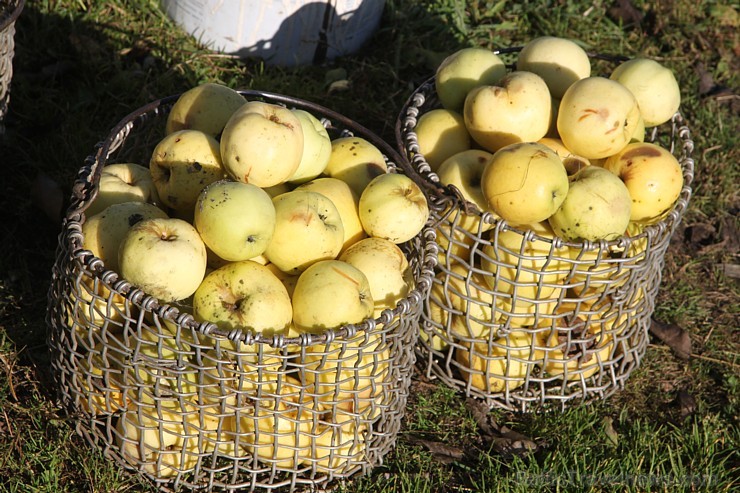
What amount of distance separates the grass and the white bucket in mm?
81

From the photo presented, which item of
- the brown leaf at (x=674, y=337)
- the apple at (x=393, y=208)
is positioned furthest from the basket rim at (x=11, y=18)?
the brown leaf at (x=674, y=337)

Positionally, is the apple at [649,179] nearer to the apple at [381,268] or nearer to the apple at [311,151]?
the apple at [381,268]

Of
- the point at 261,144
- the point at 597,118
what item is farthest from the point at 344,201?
the point at 597,118

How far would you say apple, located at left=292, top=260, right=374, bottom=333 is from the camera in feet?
7.57

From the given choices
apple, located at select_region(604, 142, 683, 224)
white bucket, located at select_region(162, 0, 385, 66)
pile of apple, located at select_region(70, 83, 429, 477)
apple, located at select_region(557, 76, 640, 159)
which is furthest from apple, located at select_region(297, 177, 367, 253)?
white bucket, located at select_region(162, 0, 385, 66)

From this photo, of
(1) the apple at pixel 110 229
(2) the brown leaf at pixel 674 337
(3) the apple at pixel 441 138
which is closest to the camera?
(1) the apple at pixel 110 229

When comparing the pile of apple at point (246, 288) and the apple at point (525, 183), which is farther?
the apple at point (525, 183)

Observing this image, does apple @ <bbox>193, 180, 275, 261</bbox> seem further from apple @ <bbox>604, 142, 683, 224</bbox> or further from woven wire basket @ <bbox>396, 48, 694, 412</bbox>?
apple @ <bbox>604, 142, 683, 224</bbox>

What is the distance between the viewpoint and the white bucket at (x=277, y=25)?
4008 mm

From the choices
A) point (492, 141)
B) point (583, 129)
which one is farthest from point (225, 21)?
point (583, 129)

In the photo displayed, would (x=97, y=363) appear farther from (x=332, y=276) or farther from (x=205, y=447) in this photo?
(x=332, y=276)

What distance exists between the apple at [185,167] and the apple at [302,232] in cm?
25

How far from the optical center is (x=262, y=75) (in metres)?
4.07

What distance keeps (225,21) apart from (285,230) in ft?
6.69
